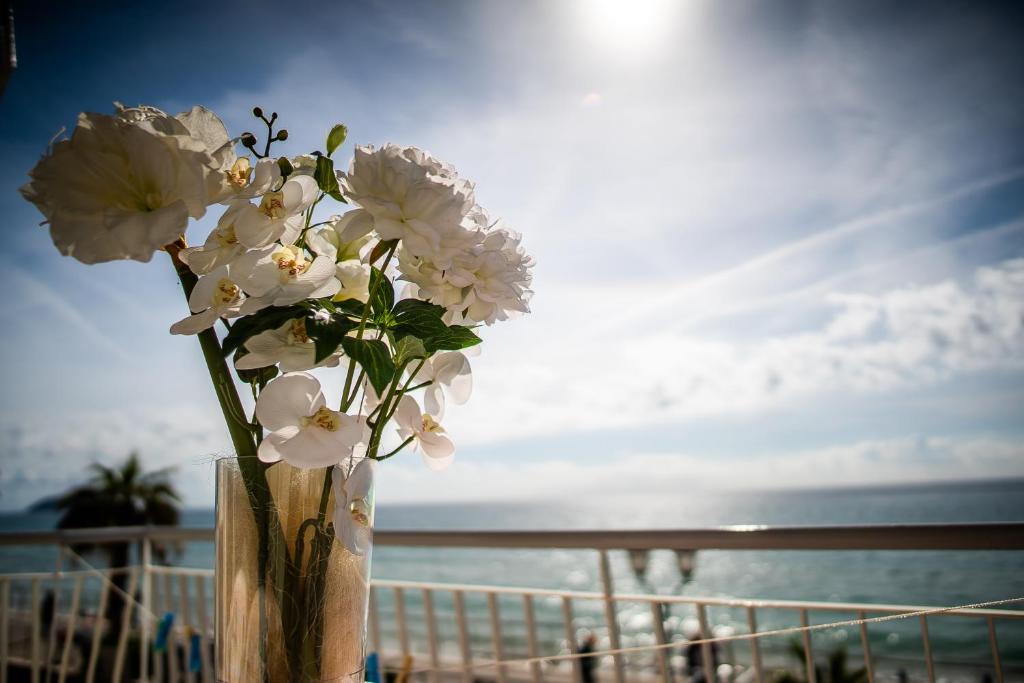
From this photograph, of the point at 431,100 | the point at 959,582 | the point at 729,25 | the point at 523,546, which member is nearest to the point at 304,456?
the point at 523,546

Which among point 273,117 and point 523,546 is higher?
point 273,117

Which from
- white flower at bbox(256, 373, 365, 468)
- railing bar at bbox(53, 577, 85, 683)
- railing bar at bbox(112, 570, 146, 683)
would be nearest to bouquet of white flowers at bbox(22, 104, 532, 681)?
white flower at bbox(256, 373, 365, 468)

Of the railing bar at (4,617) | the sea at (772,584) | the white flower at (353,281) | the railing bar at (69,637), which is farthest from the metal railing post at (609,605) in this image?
the sea at (772,584)

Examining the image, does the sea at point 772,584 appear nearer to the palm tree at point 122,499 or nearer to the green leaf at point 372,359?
the palm tree at point 122,499

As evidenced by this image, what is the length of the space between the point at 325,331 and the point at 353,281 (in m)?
0.12

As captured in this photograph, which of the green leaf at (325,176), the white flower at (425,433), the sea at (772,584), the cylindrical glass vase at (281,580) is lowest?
the sea at (772,584)

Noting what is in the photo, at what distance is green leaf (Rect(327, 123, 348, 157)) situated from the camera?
59 centimetres

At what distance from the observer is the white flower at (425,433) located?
57 cm

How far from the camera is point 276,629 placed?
50cm

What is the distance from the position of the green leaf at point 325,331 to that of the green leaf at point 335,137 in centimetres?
19

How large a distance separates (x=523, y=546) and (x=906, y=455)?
56362mm

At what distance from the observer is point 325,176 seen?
0.57m

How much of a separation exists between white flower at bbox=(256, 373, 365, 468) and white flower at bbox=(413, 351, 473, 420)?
12 cm

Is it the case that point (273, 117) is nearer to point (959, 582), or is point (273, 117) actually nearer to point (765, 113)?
point (765, 113)
